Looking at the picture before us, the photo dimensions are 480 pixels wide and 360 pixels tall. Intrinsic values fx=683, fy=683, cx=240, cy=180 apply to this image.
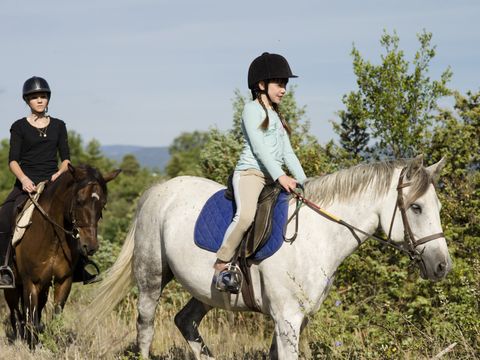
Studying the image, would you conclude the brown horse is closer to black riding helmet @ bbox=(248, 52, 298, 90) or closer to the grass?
the grass

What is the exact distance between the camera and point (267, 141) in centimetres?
577

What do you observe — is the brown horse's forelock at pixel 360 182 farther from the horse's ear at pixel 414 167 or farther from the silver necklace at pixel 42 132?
the silver necklace at pixel 42 132

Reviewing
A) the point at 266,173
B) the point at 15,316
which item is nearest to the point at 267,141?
the point at 266,173

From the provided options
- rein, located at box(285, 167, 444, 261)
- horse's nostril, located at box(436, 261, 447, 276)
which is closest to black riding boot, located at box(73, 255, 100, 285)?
rein, located at box(285, 167, 444, 261)

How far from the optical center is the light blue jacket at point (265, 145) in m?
5.60

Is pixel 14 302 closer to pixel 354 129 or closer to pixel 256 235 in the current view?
pixel 256 235

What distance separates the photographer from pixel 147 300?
6.98m

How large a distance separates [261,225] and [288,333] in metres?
0.89

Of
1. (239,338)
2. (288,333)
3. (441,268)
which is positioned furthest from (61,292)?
(441,268)

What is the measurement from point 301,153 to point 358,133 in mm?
927

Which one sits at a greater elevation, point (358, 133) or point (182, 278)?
point (358, 133)

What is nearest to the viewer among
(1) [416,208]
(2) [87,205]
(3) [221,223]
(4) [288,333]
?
(1) [416,208]

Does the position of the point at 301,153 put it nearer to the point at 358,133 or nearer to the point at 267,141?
the point at 358,133

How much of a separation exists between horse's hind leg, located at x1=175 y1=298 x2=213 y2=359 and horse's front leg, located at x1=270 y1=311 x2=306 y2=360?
160cm
